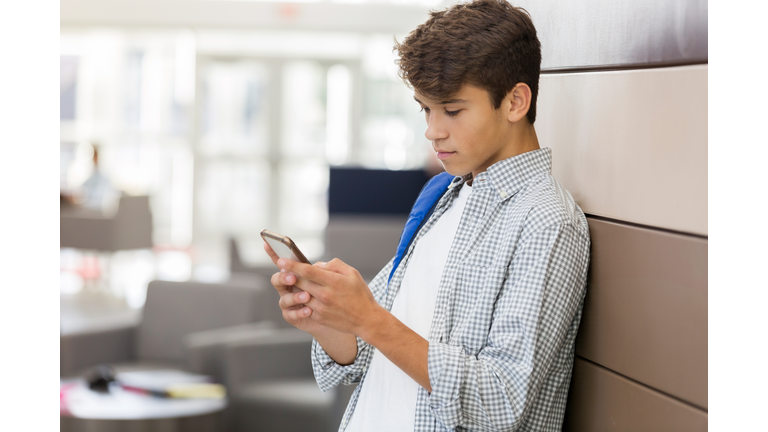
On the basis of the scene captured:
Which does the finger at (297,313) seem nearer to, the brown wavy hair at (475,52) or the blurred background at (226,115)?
the brown wavy hair at (475,52)

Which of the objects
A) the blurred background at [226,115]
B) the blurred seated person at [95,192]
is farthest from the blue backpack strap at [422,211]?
the blurred background at [226,115]

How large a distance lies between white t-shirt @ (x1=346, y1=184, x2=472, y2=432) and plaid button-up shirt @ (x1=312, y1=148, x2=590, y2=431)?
0.08m

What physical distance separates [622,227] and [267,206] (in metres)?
8.49

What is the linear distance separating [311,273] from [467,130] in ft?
1.22

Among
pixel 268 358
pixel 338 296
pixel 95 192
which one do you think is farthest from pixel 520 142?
pixel 95 192

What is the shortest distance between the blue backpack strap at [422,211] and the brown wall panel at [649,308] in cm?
33

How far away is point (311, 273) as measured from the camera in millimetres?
971

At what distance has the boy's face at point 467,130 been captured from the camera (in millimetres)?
1117

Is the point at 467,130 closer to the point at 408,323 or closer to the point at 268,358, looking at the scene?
the point at 408,323

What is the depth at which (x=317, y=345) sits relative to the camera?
1343 millimetres

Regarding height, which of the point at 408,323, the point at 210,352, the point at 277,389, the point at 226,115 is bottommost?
the point at 277,389

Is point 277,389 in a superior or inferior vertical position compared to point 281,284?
inferior

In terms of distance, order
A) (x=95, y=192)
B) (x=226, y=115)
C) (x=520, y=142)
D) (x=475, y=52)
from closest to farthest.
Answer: (x=475, y=52)
(x=520, y=142)
(x=95, y=192)
(x=226, y=115)

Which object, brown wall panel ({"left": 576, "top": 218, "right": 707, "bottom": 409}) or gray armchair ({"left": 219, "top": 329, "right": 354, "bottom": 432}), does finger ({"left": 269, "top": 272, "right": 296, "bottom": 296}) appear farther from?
gray armchair ({"left": 219, "top": 329, "right": 354, "bottom": 432})
